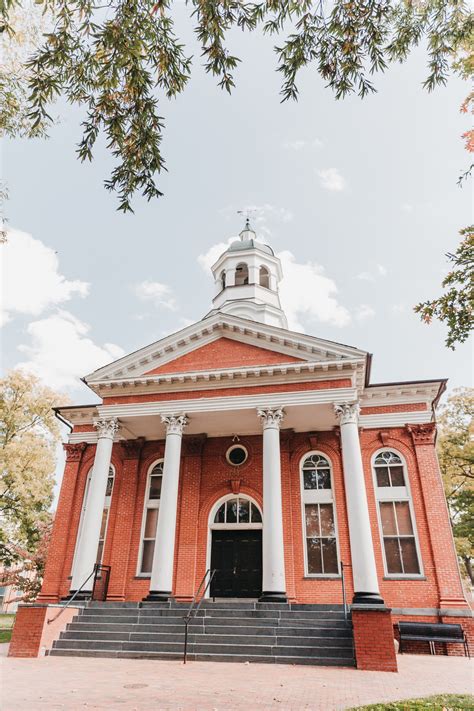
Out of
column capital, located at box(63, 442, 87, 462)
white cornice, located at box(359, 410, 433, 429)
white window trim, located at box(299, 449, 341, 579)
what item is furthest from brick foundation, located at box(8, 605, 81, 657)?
white cornice, located at box(359, 410, 433, 429)

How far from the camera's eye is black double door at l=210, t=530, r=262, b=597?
15164 mm

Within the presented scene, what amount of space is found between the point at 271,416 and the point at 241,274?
434 inches

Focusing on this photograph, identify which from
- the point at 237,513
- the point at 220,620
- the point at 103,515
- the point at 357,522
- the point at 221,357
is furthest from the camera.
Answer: the point at 103,515

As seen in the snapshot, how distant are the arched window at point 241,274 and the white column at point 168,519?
402 inches

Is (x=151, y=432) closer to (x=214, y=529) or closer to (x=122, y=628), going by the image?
(x=214, y=529)

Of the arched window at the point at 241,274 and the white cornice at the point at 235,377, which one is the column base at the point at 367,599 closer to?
the white cornice at the point at 235,377

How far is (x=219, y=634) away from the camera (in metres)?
10.6

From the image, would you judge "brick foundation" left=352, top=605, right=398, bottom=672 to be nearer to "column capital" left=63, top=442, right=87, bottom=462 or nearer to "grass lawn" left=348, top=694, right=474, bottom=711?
"grass lawn" left=348, top=694, right=474, bottom=711

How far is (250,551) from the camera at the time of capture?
1566cm

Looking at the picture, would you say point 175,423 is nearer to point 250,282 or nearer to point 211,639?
point 211,639

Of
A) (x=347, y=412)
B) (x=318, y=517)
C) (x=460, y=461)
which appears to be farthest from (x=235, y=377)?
(x=460, y=461)

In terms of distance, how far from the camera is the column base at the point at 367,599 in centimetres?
1113

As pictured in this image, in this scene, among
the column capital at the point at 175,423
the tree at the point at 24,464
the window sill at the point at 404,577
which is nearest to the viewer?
the window sill at the point at 404,577

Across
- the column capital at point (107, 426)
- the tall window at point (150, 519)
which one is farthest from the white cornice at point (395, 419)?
the column capital at point (107, 426)
